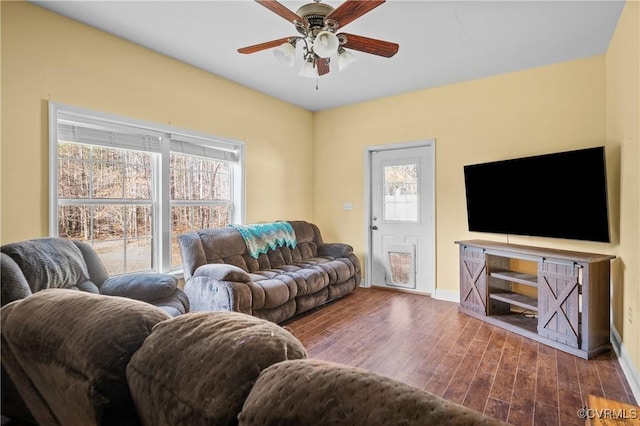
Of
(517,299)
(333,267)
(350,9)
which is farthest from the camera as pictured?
(333,267)

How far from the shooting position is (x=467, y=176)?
3.89m

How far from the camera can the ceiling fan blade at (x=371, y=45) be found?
7.70ft

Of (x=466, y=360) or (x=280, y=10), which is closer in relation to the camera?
(x=280, y=10)

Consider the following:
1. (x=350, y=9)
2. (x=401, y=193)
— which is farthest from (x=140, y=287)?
(x=401, y=193)

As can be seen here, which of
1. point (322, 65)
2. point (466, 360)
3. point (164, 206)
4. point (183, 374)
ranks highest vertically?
point (322, 65)

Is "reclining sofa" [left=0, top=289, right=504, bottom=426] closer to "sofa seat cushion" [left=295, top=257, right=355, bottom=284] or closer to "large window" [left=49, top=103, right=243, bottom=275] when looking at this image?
"large window" [left=49, top=103, right=243, bottom=275]

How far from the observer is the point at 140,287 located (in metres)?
2.44

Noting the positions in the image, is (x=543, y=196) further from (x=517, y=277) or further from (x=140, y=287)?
(x=140, y=287)

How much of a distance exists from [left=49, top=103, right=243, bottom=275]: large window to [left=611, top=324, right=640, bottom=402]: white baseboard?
4.01 m

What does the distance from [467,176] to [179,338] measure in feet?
13.0

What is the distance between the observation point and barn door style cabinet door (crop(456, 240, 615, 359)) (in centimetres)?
269

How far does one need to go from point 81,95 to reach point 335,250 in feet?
10.8

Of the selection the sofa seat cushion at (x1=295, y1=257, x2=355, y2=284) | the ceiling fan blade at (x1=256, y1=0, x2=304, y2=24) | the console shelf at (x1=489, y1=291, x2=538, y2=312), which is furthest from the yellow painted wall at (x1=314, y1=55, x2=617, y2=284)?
the ceiling fan blade at (x1=256, y1=0, x2=304, y2=24)

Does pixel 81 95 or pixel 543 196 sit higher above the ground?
pixel 81 95
